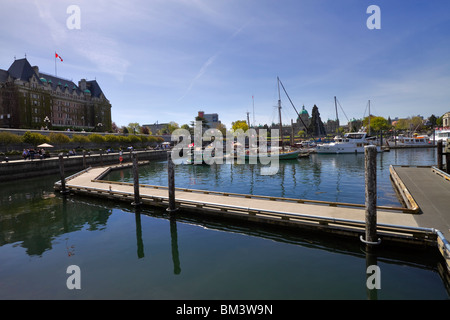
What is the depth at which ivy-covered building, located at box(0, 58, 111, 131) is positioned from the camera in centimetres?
7643

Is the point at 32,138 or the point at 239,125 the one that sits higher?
the point at 239,125

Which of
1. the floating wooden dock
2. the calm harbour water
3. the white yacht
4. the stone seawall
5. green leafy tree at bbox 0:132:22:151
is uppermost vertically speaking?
green leafy tree at bbox 0:132:22:151

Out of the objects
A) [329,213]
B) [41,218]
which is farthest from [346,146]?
[41,218]

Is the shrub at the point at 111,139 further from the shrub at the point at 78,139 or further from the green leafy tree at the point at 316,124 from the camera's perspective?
the green leafy tree at the point at 316,124

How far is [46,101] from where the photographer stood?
8688cm

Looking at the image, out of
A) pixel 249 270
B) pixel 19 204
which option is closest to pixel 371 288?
pixel 249 270

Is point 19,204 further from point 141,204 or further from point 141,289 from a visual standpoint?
point 141,289

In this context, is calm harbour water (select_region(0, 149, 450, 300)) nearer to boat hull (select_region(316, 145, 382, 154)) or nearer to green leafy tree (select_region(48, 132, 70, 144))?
green leafy tree (select_region(48, 132, 70, 144))

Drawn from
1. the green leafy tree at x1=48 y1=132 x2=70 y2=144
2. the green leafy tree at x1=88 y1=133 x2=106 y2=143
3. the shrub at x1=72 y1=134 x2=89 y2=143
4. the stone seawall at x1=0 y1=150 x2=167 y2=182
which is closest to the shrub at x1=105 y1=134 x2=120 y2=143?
the green leafy tree at x1=88 y1=133 x2=106 y2=143

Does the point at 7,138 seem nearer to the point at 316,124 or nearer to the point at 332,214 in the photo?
the point at 332,214

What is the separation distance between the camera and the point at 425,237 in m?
9.91

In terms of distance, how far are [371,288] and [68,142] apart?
6444 cm

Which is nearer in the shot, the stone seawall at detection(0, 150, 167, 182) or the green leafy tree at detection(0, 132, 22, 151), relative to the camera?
the stone seawall at detection(0, 150, 167, 182)

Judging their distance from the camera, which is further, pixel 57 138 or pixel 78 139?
pixel 78 139
